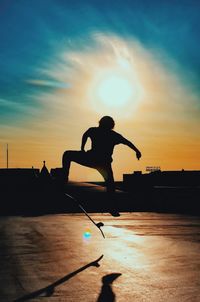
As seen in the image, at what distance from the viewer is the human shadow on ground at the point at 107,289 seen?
206 inches

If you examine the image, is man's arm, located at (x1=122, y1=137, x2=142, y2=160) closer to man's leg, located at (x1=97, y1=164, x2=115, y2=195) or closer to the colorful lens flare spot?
man's leg, located at (x1=97, y1=164, x2=115, y2=195)

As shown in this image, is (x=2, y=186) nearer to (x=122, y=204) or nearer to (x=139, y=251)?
(x=122, y=204)

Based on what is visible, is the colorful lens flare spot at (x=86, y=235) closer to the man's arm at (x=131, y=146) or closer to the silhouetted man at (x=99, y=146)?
the silhouetted man at (x=99, y=146)

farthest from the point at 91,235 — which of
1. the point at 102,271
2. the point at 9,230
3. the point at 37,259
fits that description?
the point at 102,271

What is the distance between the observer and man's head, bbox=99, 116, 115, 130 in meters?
9.09

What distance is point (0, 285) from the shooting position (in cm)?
597

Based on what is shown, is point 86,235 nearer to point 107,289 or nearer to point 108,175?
point 108,175

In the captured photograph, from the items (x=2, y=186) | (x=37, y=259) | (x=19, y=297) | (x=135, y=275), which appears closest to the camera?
(x=19, y=297)

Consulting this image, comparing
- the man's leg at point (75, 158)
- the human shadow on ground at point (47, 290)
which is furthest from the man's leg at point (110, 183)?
the human shadow on ground at point (47, 290)

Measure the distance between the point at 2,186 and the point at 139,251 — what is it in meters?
26.6

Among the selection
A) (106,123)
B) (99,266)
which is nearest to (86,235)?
(106,123)

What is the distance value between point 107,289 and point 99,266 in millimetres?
1637

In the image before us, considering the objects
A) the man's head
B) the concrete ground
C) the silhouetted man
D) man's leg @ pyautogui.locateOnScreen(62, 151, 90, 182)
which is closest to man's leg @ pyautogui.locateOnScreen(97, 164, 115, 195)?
the silhouetted man

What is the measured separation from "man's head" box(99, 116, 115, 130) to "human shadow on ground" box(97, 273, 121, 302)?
3.39 metres
